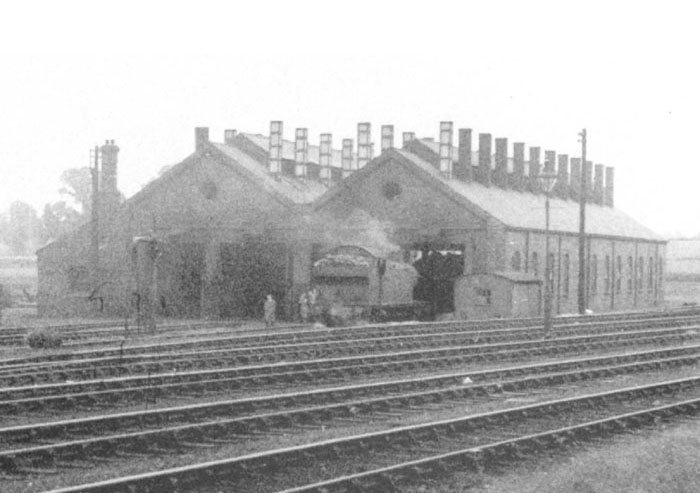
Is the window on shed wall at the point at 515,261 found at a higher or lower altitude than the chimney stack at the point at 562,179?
lower

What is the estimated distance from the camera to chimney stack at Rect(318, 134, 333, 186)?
54.5 m

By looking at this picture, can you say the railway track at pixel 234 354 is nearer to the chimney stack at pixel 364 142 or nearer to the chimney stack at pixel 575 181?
the chimney stack at pixel 364 142

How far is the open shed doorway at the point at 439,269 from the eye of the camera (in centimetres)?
4268

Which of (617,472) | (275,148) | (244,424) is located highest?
(275,148)

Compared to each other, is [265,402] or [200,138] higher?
[200,138]

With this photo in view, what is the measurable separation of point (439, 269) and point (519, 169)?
43.7 feet

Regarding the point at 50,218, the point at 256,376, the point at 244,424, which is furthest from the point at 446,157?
the point at 50,218

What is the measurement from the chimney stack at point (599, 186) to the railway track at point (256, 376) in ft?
130

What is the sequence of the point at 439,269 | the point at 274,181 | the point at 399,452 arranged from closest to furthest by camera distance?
the point at 399,452, the point at 439,269, the point at 274,181

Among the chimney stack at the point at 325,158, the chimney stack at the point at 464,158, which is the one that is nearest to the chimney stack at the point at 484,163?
the chimney stack at the point at 464,158

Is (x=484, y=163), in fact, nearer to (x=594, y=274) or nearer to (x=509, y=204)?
(x=509, y=204)

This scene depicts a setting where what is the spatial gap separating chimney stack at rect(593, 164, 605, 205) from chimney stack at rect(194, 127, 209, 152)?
2749cm

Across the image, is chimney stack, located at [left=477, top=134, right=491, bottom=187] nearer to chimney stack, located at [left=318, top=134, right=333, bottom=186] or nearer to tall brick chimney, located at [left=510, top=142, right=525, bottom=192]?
tall brick chimney, located at [left=510, top=142, right=525, bottom=192]

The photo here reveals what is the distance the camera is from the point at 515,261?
1774 inches
